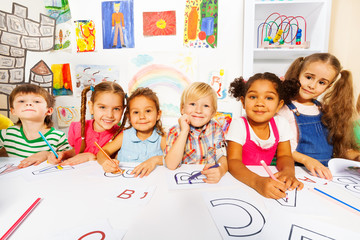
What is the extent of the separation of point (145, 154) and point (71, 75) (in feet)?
2.54

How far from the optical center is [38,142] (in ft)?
2.36

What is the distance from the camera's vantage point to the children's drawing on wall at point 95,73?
1.09 metres

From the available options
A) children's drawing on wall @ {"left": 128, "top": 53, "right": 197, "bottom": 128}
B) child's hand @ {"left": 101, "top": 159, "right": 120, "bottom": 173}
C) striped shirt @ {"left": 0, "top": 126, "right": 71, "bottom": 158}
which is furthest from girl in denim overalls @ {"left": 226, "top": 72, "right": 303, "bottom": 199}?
striped shirt @ {"left": 0, "top": 126, "right": 71, "bottom": 158}

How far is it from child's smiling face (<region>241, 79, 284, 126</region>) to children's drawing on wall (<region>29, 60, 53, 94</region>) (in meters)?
1.13

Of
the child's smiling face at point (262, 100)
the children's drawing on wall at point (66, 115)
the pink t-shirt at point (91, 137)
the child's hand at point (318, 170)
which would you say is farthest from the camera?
the children's drawing on wall at point (66, 115)

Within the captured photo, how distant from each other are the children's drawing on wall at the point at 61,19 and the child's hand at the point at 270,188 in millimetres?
1236

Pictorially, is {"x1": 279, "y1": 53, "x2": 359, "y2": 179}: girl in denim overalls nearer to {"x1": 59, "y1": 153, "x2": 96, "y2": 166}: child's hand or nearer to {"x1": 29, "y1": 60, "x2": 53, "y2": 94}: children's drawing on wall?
{"x1": 59, "y1": 153, "x2": 96, "y2": 166}: child's hand

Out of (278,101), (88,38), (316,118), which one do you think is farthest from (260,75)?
(88,38)

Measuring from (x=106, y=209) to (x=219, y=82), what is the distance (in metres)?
0.91

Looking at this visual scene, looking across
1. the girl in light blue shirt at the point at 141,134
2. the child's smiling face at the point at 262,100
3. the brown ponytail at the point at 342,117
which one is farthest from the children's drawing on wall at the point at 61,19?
the brown ponytail at the point at 342,117

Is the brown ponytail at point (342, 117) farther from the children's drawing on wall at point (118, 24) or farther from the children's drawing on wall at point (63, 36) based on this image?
the children's drawing on wall at point (63, 36)

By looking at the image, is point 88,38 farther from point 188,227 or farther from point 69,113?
point 188,227

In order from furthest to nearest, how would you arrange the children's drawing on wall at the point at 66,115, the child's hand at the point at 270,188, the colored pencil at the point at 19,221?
the children's drawing on wall at the point at 66,115 < the child's hand at the point at 270,188 < the colored pencil at the point at 19,221

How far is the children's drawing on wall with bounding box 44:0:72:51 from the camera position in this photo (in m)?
1.04
